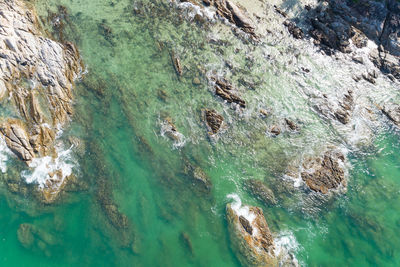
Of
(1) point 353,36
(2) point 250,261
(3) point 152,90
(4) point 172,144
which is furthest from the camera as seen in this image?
(1) point 353,36

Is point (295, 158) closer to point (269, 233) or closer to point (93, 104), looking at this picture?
point (269, 233)

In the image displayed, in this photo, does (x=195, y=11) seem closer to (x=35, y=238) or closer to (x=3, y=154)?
(x=3, y=154)

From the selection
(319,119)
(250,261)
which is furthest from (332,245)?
(319,119)

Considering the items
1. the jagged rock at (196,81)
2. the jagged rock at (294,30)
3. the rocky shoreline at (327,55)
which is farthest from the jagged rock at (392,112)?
the jagged rock at (196,81)

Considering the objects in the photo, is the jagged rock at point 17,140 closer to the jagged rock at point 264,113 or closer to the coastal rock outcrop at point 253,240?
the coastal rock outcrop at point 253,240

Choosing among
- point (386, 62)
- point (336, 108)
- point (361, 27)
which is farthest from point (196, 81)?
point (386, 62)

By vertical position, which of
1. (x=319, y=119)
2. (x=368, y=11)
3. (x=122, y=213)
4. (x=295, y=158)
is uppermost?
(x=368, y=11)

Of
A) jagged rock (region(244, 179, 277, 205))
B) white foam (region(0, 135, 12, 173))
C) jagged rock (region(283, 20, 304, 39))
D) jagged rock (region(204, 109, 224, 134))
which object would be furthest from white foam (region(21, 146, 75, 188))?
jagged rock (region(283, 20, 304, 39))
